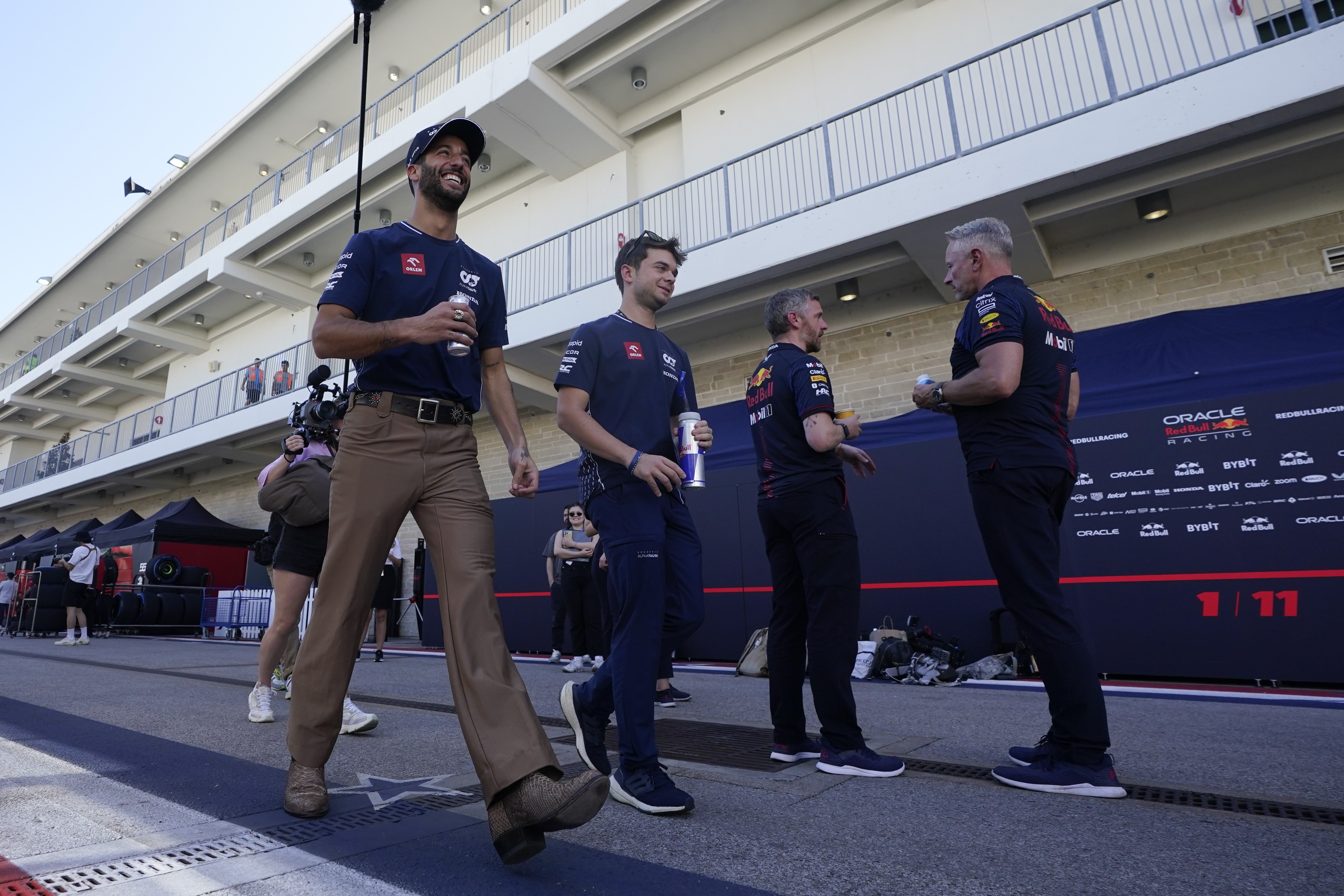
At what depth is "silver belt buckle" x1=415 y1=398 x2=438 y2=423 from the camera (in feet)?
6.70

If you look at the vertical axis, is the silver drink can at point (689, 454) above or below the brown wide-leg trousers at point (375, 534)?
above

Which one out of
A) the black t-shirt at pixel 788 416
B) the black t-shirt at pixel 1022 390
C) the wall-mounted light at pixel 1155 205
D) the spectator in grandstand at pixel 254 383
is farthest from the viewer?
the spectator in grandstand at pixel 254 383

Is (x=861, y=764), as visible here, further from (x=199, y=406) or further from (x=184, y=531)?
(x=199, y=406)

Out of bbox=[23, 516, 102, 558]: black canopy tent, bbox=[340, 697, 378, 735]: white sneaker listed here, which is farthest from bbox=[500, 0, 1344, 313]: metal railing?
bbox=[23, 516, 102, 558]: black canopy tent

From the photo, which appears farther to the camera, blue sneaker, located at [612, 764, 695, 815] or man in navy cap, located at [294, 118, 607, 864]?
blue sneaker, located at [612, 764, 695, 815]

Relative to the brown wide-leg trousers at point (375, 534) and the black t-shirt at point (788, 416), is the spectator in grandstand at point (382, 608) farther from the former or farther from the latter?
the brown wide-leg trousers at point (375, 534)

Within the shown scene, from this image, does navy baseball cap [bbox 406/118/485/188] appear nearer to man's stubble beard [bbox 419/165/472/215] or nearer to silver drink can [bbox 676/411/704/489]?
man's stubble beard [bbox 419/165/472/215]

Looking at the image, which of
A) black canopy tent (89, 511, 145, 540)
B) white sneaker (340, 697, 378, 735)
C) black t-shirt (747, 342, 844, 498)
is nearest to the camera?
black t-shirt (747, 342, 844, 498)

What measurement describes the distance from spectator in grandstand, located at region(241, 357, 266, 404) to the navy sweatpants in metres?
16.4

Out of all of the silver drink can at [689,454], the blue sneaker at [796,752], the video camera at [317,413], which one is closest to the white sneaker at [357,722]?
the video camera at [317,413]

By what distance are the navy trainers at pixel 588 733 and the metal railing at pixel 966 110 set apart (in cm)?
667

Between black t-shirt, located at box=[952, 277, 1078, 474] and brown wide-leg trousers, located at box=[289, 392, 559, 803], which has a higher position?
black t-shirt, located at box=[952, 277, 1078, 474]

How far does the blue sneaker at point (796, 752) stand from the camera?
2770 mm

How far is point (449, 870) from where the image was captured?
5.28ft
